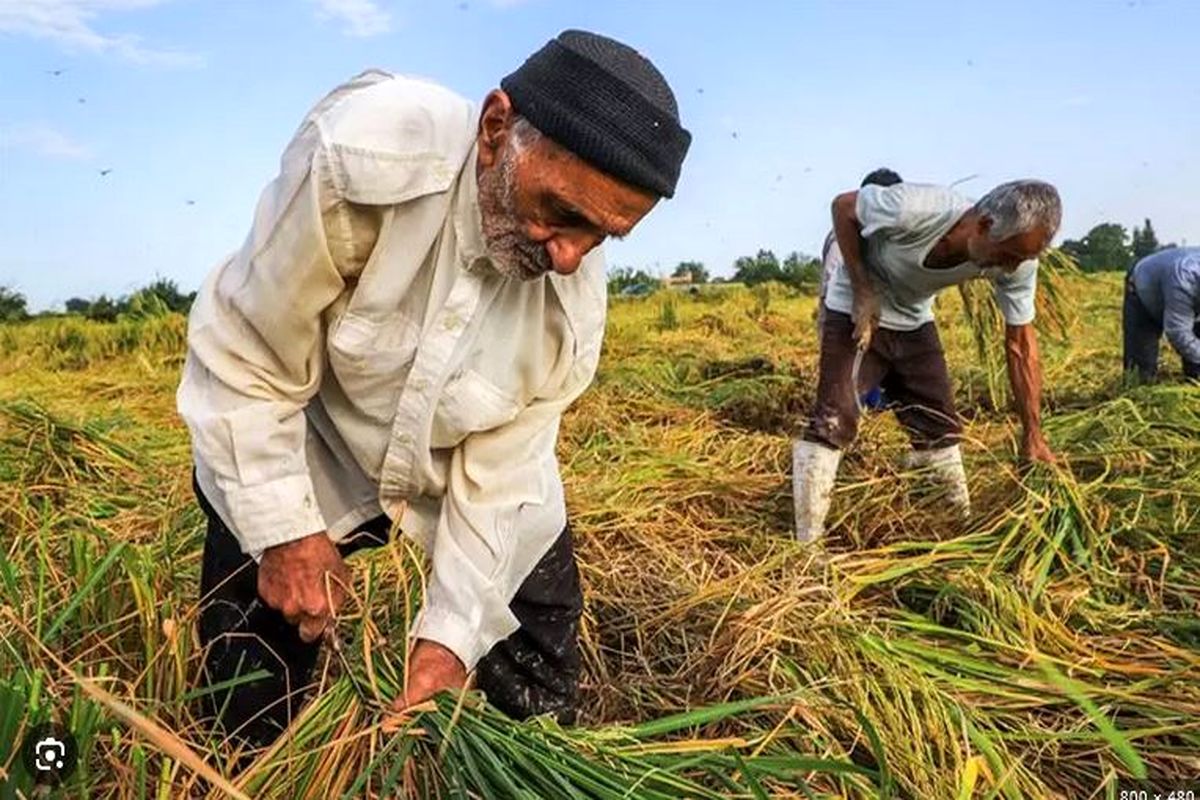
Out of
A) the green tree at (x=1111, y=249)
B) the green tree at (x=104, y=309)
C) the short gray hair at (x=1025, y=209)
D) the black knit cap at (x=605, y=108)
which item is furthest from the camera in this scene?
the green tree at (x=1111, y=249)

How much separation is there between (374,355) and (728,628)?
3.93 ft

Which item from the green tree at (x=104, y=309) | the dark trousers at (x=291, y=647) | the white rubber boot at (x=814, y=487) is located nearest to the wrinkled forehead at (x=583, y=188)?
the dark trousers at (x=291, y=647)

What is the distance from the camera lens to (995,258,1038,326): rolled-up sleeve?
3557mm

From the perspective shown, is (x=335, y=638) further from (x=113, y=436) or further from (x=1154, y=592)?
(x=113, y=436)

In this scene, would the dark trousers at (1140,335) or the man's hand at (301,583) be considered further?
the dark trousers at (1140,335)

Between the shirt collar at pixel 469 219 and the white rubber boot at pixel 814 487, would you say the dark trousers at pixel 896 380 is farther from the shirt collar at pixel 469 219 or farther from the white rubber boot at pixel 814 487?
the shirt collar at pixel 469 219

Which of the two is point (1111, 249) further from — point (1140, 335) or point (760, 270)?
point (1140, 335)

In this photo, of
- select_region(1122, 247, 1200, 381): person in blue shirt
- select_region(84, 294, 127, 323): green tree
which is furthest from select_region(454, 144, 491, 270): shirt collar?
select_region(84, 294, 127, 323): green tree

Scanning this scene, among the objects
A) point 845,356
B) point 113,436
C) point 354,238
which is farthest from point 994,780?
point 113,436

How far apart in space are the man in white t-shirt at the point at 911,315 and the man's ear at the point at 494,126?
2093mm

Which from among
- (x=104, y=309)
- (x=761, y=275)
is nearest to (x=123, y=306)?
(x=104, y=309)

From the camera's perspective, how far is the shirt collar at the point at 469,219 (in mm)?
1611

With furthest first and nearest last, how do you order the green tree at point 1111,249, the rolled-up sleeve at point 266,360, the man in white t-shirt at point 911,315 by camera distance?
1. the green tree at point 1111,249
2. the man in white t-shirt at point 911,315
3. the rolled-up sleeve at point 266,360

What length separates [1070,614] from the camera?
9.43 feet
